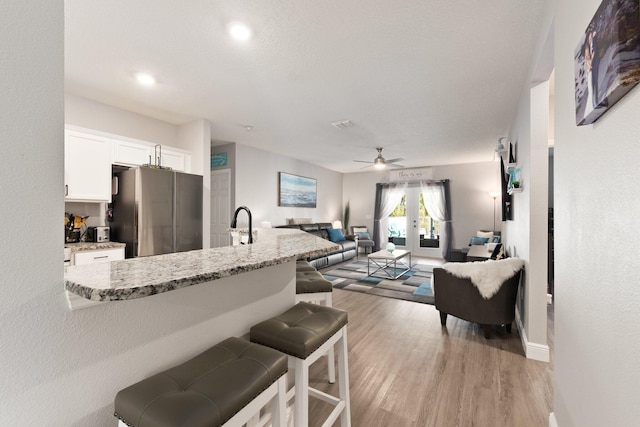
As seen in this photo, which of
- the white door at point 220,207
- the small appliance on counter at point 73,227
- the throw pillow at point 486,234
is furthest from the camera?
the throw pillow at point 486,234

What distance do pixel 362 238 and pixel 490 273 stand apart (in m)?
5.38

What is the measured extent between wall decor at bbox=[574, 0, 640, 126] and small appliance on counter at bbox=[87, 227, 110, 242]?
13.8 feet

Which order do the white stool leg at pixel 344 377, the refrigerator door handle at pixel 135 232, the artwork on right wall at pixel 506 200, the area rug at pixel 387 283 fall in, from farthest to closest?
the area rug at pixel 387 283
the artwork on right wall at pixel 506 200
the refrigerator door handle at pixel 135 232
the white stool leg at pixel 344 377

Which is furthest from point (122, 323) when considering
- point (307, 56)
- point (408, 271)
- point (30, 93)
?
point (408, 271)

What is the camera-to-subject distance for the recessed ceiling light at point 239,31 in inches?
78.0

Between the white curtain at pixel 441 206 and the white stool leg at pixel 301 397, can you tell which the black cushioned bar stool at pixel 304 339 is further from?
the white curtain at pixel 441 206

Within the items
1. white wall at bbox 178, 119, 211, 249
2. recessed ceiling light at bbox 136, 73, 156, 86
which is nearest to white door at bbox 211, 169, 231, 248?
white wall at bbox 178, 119, 211, 249

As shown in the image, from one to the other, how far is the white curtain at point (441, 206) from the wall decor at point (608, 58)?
692 cm

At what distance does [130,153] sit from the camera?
3406 millimetres

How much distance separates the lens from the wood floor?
1.75m

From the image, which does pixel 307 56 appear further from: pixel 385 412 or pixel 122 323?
pixel 385 412

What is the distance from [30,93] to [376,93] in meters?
2.96

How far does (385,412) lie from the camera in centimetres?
177

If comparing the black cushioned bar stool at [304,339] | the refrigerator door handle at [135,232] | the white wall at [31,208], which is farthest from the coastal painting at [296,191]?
the white wall at [31,208]
